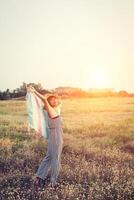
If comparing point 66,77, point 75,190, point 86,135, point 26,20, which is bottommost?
point 75,190

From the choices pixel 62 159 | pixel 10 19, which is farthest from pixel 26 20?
pixel 62 159

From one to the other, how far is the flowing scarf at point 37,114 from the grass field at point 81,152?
0.28m

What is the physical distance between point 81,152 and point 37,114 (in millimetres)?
707

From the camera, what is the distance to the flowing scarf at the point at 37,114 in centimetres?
553

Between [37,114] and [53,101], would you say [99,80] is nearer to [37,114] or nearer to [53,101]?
[37,114]

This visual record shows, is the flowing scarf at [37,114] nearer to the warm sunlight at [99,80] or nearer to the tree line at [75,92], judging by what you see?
the tree line at [75,92]

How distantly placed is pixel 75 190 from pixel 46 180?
517mm

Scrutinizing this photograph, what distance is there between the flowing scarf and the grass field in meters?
0.28

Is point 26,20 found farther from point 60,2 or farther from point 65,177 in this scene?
point 65,177

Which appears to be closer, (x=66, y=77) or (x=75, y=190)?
(x=75, y=190)

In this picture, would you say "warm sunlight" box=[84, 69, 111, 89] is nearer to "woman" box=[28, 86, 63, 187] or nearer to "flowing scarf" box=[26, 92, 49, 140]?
"flowing scarf" box=[26, 92, 49, 140]

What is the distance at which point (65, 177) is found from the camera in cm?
510

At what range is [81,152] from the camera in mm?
5691

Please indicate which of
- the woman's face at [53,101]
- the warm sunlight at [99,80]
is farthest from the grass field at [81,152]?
the woman's face at [53,101]
